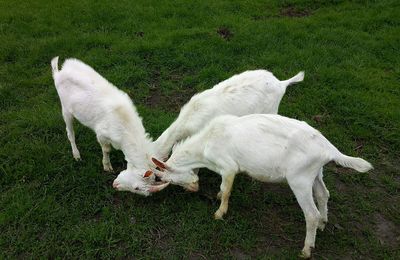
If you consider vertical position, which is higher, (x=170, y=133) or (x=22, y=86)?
(x=170, y=133)

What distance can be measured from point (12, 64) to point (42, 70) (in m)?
0.71

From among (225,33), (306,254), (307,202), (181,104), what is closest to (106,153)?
(181,104)

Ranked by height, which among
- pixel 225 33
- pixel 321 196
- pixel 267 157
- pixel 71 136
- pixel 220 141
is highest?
pixel 267 157

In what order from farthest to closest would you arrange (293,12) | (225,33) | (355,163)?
(293,12), (225,33), (355,163)

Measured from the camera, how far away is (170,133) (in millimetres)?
5355

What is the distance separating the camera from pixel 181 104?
→ 23.7 ft

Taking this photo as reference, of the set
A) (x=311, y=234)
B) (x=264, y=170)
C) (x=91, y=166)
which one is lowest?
(x=91, y=166)

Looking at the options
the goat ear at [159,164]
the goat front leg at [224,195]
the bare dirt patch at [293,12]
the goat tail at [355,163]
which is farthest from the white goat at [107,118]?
the bare dirt patch at [293,12]

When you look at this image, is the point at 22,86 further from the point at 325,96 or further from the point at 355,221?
the point at 355,221

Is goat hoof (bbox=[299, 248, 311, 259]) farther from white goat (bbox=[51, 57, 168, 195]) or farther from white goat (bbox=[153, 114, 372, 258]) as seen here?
white goat (bbox=[51, 57, 168, 195])

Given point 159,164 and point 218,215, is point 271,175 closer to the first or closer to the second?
point 218,215

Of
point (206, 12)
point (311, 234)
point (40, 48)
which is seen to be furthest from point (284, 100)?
point (40, 48)

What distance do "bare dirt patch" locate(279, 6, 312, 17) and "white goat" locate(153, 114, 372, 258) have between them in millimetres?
6521

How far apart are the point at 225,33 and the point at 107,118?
4804 millimetres
